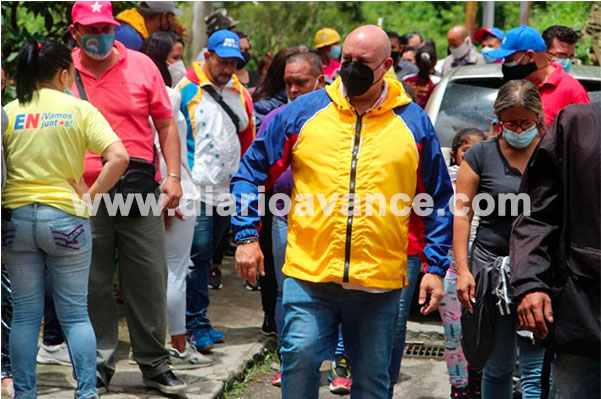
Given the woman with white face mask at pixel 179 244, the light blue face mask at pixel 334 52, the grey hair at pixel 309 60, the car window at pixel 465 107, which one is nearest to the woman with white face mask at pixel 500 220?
the grey hair at pixel 309 60

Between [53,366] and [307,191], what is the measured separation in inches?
104

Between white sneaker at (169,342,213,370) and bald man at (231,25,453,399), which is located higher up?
bald man at (231,25,453,399)

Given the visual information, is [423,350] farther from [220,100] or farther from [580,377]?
[580,377]

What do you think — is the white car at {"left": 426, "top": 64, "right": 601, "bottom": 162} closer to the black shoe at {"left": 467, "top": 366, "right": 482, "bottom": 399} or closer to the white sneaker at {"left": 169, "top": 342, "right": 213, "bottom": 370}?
the black shoe at {"left": 467, "top": 366, "right": 482, "bottom": 399}

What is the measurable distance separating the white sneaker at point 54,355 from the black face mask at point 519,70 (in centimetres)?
337

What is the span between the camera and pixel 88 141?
5.21 metres

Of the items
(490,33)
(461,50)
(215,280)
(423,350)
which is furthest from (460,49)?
(423,350)

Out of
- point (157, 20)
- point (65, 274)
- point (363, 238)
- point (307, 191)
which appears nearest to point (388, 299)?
point (363, 238)

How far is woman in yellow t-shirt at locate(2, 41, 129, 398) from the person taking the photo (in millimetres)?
5062

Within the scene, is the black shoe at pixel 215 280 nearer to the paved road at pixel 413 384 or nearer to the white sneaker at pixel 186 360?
the paved road at pixel 413 384

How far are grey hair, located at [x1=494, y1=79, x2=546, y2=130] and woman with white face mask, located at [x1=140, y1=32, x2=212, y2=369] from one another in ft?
7.09

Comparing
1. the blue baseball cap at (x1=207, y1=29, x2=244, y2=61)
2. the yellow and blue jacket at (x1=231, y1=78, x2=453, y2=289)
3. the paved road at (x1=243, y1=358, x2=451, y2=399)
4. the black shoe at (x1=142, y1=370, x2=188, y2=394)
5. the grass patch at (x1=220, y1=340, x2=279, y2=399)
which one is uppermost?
the blue baseball cap at (x1=207, y1=29, x2=244, y2=61)

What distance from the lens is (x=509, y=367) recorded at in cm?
505

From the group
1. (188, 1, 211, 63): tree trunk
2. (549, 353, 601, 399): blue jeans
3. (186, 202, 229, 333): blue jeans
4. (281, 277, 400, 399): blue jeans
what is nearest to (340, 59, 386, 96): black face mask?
(281, 277, 400, 399): blue jeans
